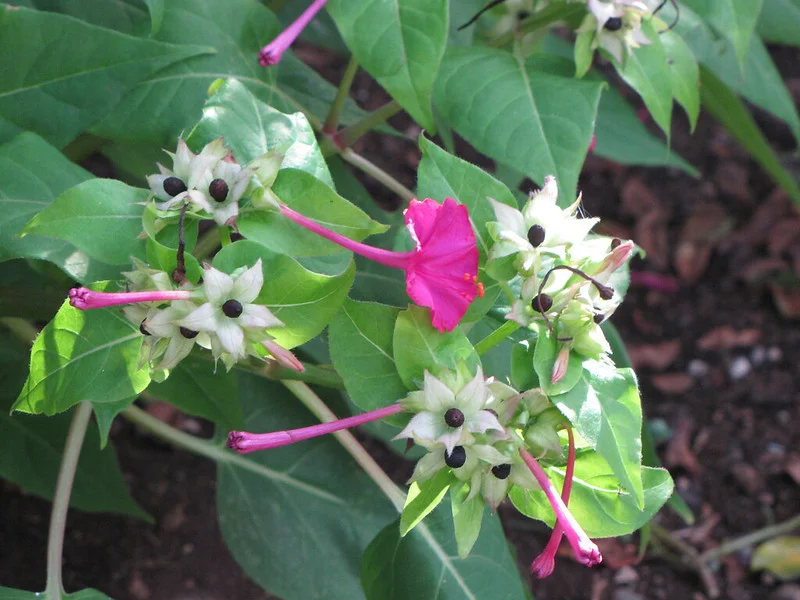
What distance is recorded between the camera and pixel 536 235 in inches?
26.0

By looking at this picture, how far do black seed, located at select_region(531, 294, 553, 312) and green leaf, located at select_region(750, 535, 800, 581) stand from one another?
112 cm

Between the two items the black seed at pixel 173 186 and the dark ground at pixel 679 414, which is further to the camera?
the dark ground at pixel 679 414

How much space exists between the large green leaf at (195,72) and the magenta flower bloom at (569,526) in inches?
19.2

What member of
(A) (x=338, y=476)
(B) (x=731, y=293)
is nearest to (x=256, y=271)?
(A) (x=338, y=476)

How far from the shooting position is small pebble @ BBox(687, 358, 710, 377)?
1.83m

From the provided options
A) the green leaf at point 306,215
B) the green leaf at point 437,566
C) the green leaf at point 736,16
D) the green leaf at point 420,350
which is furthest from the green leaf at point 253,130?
the green leaf at point 736,16

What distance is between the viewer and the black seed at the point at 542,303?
0.65 m

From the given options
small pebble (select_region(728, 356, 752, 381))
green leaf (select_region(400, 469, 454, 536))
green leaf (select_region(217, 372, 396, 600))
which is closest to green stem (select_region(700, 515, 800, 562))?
small pebble (select_region(728, 356, 752, 381))

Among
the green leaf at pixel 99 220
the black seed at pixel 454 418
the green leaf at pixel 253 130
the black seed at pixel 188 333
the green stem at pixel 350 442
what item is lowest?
Result: the green stem at pixel 350 442

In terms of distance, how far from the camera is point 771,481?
168cm

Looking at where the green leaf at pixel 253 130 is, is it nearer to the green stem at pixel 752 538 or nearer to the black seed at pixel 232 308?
the black seed at pixel 232 308

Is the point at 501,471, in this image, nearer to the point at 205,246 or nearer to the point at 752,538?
the point at 205,246

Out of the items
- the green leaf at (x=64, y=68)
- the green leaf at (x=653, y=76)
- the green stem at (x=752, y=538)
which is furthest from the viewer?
the green stem at (x=752, y=538)

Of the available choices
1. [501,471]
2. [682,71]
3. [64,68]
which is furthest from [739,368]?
[64,68]
